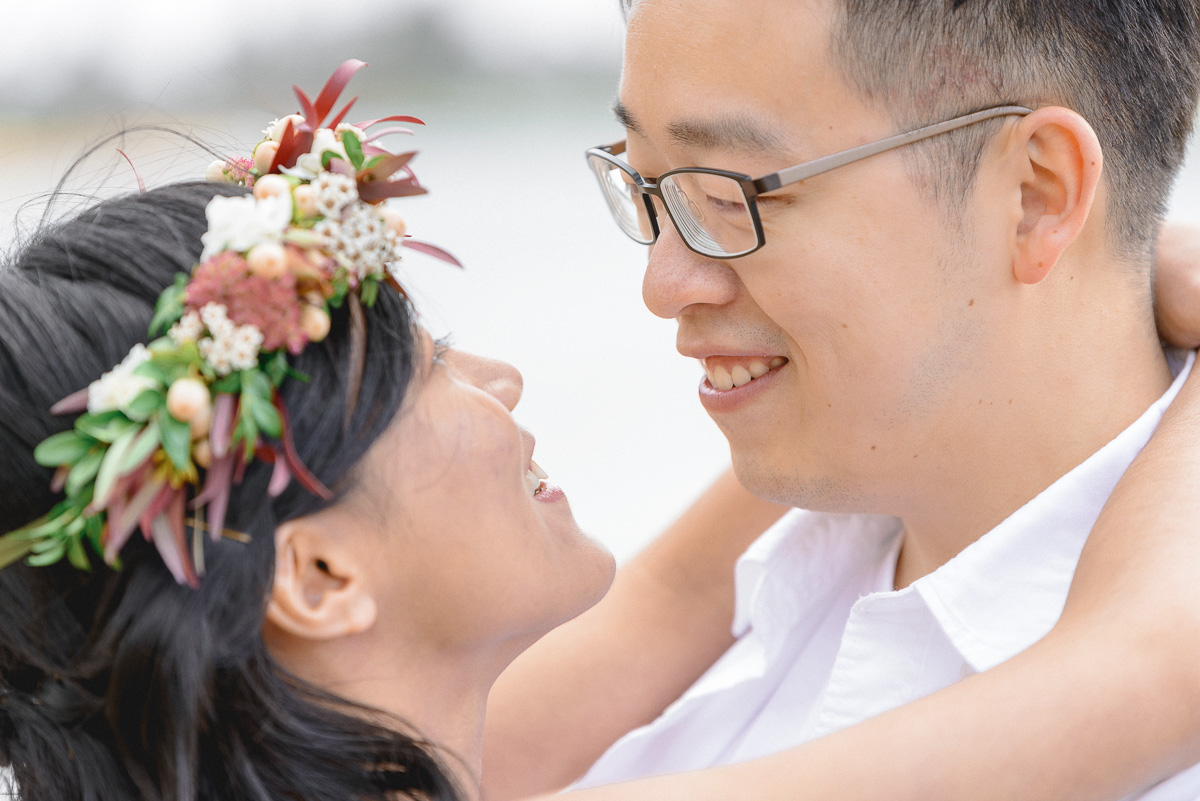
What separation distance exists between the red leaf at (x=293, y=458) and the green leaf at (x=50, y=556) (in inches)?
10.2

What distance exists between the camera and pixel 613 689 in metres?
2.09

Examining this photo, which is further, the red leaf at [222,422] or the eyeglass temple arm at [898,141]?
the eyeglass temple arm at [898,141]

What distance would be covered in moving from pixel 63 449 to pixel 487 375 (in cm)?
59

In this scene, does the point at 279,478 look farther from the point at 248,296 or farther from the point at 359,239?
the point at 359,239

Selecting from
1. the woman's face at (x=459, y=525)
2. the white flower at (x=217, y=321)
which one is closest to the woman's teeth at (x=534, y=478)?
the woman's face at (x=459, y=525)

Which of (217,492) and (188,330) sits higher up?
(188,330)

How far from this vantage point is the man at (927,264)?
5.07 ft

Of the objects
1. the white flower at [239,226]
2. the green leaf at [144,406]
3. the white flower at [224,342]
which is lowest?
the green leaf at [144,406]

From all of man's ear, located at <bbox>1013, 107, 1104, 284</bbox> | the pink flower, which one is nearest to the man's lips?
man's ear, located at <bbox>1013, 107, 1104, 284</bbox>

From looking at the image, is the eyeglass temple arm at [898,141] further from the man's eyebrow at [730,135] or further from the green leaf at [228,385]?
the green leaf at [228,385]

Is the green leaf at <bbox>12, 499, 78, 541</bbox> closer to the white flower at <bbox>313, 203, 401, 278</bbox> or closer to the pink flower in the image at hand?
the pink flower

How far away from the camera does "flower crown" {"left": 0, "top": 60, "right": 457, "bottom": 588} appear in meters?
1.20

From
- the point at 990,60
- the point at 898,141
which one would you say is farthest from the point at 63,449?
the point at 990,60

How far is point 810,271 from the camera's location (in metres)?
1.60
